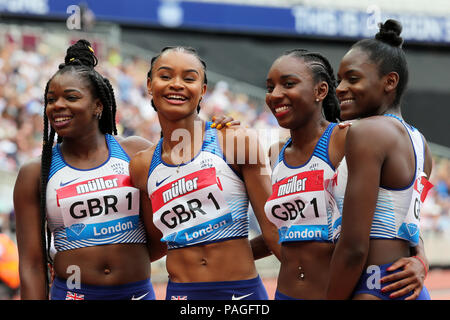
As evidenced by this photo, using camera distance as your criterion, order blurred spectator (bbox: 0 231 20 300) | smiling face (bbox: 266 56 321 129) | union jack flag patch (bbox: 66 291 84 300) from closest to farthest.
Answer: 1. smiling face (bbox: 266 56 321 129)
2. union jack flag patch (bbox: 66 291 84 300)
3. blurred spectator (bbox: 0 231 20 300)

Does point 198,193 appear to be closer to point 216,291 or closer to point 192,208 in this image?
point 192,208

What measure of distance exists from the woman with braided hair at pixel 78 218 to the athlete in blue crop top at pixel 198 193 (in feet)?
0.75

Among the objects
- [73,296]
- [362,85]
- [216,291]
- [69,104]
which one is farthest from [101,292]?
[362,85]

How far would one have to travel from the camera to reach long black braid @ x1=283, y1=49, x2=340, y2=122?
319 cm

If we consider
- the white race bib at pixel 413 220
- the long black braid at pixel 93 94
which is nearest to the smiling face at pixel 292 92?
the white race bib at pixel 413 220

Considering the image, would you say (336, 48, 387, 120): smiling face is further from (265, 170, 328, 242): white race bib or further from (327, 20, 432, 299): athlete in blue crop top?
(265, 170, 328, 242): white race bib

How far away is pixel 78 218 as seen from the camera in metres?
3.44

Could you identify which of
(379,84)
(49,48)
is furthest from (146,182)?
(49,48)

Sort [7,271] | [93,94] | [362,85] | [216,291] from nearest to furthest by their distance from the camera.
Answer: [362,85] < [216,291] < [93,94] < [7,271]

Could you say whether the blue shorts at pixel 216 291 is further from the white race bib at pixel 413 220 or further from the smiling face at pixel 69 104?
the smiling face at pixel 69 104

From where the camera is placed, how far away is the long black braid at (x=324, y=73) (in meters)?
3.19

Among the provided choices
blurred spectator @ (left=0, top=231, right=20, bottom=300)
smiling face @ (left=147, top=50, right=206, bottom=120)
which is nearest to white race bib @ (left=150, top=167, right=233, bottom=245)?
smiling face @ (left=147, top=50, right=206, bottom=120)

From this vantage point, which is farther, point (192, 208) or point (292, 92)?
point (192, 208)

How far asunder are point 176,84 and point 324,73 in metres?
0.74
